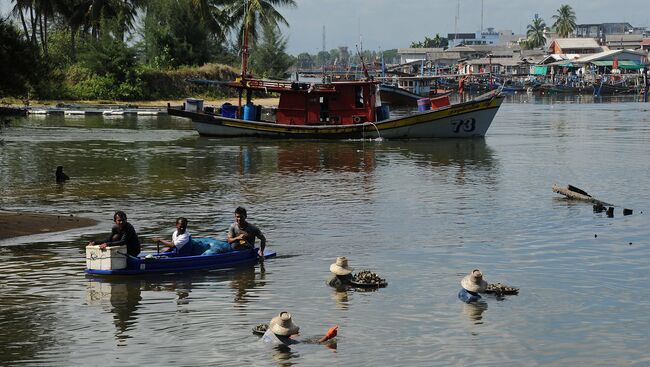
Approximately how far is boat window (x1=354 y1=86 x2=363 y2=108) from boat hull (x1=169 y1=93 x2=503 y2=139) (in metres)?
1.04

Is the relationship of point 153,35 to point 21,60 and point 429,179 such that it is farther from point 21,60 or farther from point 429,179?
point 21,60

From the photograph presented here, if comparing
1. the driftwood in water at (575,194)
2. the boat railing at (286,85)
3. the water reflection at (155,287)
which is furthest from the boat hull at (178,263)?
the boat railing at (286,85)

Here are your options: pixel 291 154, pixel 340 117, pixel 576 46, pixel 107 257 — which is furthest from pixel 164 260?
pixel 576 46

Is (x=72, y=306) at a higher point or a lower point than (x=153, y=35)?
lower

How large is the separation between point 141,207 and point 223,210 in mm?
2437

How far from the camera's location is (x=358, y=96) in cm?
5016

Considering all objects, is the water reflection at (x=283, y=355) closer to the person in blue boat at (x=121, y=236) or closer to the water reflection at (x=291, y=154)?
the person in blue boat at (x=121, y=236)

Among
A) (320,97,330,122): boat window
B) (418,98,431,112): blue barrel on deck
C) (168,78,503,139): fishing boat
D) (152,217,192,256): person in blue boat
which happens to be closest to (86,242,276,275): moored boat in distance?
(152,217,192,256): person in blue boat

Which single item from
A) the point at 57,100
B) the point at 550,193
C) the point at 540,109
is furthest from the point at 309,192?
the point at 540,109

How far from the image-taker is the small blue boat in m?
19.1

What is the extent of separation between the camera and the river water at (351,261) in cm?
1548

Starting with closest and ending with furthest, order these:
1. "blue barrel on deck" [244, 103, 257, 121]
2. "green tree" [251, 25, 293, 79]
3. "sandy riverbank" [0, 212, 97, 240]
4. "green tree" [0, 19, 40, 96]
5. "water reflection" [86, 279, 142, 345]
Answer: "water reflection" [86, 279, 142, 345] → "sandy riverbank" [0, 212, 97, 240] → "green tree" [0, 19, 40, 96] → "blue barrel on deck" [244, 103, 257, 121] → "green tree" [251, 25, 293, 79]

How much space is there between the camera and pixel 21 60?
82.1 feet

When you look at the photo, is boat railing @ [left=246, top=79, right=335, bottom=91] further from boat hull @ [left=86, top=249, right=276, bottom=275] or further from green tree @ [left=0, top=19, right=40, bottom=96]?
boat hull @ [left=86, top=249, right=276, bottom=275]
